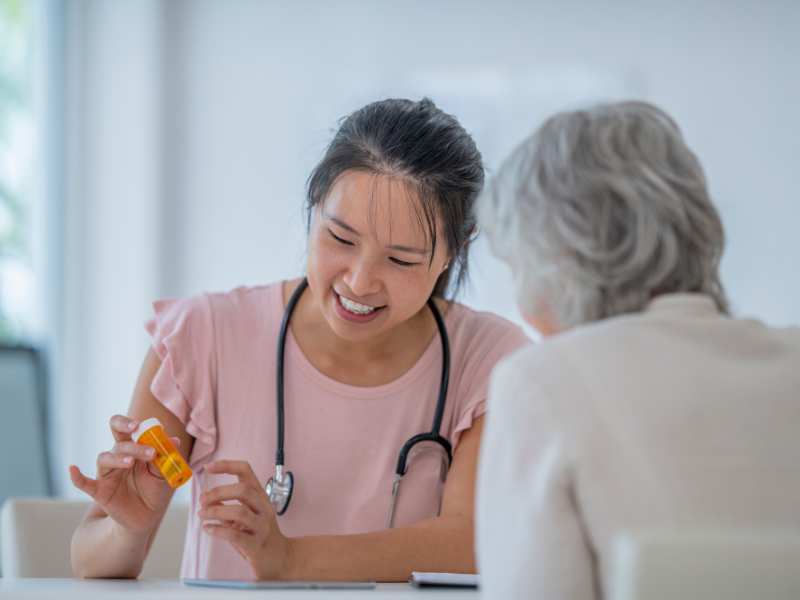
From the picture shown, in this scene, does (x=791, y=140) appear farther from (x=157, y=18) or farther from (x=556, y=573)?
(x=556, y=573)

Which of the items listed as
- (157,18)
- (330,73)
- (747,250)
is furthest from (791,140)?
(157,18)

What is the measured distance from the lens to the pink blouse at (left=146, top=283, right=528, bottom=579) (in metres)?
1.59

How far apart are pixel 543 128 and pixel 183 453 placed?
2.75ft

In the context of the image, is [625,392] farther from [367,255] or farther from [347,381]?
[347,381]

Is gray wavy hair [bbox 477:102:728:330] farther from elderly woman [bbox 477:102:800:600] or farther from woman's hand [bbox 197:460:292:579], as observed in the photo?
woman's hand [bbox 197:460:292:579]

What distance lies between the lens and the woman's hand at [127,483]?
1296mm

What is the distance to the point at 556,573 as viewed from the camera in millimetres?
907

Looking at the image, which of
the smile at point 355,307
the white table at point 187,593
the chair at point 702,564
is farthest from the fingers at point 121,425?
the chair at point 702,564

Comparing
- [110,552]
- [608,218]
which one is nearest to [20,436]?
[110,552]

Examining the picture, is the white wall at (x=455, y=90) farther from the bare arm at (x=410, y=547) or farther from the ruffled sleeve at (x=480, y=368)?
the bare arm at (x=410, y=547)

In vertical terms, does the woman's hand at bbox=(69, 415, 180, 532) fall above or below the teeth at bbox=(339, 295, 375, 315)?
below

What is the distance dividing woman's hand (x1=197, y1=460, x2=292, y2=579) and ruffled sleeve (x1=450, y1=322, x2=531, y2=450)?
41 cm

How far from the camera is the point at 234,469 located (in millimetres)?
1267

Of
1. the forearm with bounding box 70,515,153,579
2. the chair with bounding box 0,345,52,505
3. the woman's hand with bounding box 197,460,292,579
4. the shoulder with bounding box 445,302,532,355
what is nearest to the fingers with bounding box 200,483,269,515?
the woman's hand with bounding box 197,460,292,579
